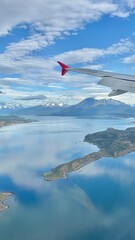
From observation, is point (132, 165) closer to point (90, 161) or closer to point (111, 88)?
point (90, 161)

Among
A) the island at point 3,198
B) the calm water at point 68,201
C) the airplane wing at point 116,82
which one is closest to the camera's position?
the airplane wing at point 116,82

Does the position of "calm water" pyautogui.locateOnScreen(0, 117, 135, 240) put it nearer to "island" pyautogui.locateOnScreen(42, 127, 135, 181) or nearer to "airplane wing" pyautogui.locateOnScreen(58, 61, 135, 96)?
"island" pyautogui.locateOnScreen(42, 127, 135, 181)

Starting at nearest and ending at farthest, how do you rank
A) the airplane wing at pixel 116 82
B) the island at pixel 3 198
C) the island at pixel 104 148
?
the airplane wing at pixel 116 82, the island at pixel 3 198, the island at pixel 104 148

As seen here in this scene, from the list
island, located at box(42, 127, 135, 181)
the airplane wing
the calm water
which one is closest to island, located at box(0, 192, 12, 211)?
the calm water

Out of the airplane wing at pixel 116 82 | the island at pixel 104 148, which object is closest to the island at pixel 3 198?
the island at pixel 104 148

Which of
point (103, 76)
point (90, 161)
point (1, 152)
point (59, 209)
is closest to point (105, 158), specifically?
point (90, 161)

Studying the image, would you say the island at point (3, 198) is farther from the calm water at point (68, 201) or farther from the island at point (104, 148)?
the island at point (104, 148)
